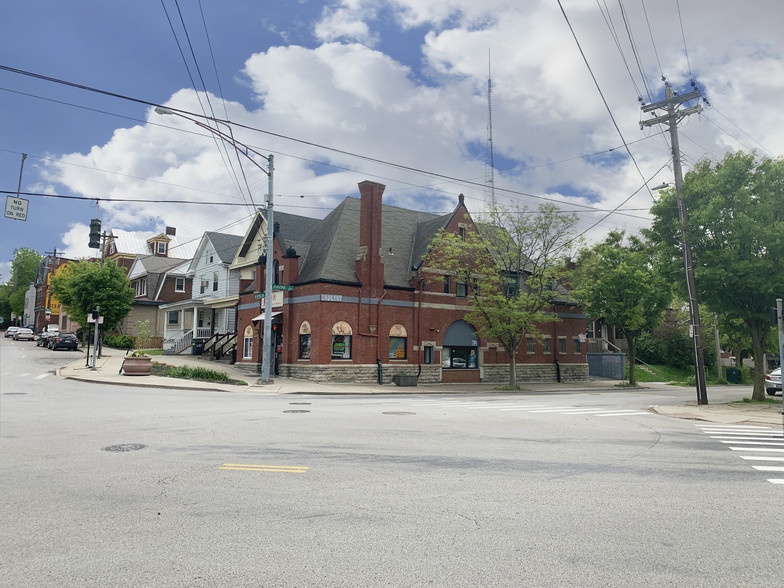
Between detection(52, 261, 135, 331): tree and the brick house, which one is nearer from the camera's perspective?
the brick house

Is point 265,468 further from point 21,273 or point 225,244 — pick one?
point 21,273

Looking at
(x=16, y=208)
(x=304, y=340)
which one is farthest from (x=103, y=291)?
(x=16, y=208)

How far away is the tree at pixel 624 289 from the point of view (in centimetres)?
3947

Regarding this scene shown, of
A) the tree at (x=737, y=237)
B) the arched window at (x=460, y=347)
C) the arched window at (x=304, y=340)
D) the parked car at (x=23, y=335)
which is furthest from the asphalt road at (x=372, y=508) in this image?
the parked car at (x=23, y=335)

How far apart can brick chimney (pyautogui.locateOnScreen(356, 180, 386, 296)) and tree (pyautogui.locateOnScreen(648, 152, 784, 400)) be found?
15.0 meters

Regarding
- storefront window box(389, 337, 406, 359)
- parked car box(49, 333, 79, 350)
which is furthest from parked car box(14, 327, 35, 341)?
storefront window box(389, 337, 406, 359)

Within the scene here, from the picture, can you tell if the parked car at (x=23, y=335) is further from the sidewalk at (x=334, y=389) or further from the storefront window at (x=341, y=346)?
the storefront window at (x=341, y=346)

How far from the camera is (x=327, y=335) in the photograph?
100ft

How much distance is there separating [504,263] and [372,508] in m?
27.8

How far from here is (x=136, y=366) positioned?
88.3 feet

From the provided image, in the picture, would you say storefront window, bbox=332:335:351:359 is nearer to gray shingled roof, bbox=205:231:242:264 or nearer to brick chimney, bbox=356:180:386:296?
brick chimney, bbox=356:180:386:296

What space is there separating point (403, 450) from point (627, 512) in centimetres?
417

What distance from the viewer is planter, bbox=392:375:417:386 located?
104ft

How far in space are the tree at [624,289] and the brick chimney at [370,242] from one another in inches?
593
